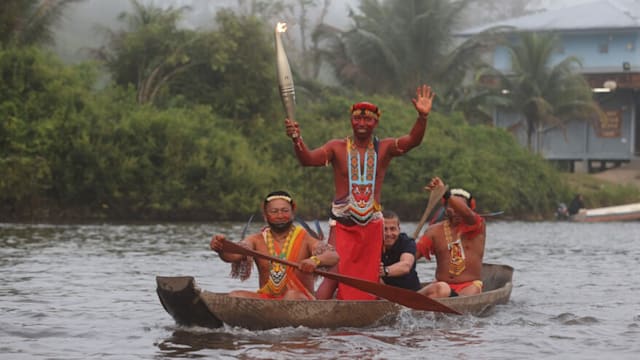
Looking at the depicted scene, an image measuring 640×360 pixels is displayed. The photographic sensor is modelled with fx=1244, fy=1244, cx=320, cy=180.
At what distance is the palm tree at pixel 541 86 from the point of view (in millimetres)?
42250

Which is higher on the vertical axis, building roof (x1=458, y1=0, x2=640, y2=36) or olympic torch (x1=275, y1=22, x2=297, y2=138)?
building roof (x1=458, y1=0, x2=640, y2=36)

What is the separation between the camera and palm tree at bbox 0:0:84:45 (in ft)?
112

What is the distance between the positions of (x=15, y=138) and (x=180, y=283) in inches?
900

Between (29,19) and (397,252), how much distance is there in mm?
26540

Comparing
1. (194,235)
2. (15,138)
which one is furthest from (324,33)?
(194,235)

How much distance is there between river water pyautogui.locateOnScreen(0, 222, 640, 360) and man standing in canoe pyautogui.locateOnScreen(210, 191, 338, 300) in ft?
1.34

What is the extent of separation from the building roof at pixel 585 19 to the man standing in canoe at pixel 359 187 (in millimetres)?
36489

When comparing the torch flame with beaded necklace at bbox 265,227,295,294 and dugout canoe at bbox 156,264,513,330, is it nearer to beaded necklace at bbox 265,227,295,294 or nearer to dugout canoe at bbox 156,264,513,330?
beaded necklace at bbox 265,227,295,294

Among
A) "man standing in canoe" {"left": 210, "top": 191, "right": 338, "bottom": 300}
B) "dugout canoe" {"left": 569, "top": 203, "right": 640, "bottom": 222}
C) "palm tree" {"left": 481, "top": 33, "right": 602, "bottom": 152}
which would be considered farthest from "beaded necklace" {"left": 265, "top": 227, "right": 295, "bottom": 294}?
"palm tree" {"left": 481, "top": 33, "right": 602, "bottom": 152}

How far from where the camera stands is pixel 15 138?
31.2m

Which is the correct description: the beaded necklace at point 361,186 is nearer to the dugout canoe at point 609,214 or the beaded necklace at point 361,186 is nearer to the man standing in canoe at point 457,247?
the man standing in canoe at point 457,247

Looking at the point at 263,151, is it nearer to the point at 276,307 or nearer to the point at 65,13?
the point at 65,13

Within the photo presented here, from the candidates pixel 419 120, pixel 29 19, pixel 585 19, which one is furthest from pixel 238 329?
pixel 585 19

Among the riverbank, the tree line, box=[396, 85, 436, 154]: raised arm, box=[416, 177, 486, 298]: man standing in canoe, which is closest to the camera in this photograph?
box=[396, 85, 436, 154]: raised arm
